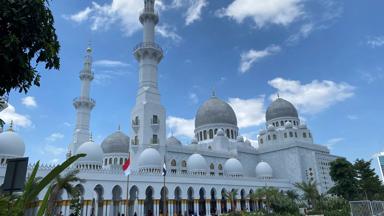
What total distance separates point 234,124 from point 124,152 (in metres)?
19.3

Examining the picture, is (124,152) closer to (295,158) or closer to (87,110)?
(87,110)

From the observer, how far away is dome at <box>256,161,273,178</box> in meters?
45.0

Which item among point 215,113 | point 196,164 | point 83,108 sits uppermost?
point 215,113

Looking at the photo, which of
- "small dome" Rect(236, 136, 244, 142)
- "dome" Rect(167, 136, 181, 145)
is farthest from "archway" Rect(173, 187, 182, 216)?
"small dome" Rect(236, 136, 244, 142)

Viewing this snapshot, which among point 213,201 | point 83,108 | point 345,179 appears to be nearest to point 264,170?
point 213,201

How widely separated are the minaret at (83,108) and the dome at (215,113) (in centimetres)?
1892

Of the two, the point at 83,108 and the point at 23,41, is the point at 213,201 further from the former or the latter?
the point at 23,41

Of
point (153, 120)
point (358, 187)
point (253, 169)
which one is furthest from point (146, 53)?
point (358, 187)

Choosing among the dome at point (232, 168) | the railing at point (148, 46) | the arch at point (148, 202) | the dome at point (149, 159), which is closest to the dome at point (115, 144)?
the dome at point (149, 159)

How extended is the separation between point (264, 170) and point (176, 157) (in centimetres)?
1502

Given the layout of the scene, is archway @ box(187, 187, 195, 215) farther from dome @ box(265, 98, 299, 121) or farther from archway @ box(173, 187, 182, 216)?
dome @ box(265, 98, 299, 121)

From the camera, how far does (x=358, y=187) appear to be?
1369 inches

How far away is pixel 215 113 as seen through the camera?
5084 cm

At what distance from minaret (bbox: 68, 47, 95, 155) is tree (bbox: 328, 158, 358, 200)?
104 feet
